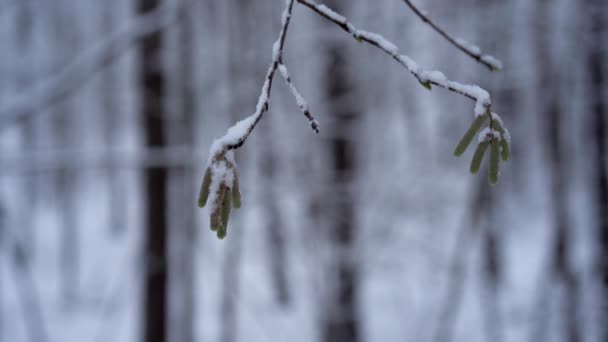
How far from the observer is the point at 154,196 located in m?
3.71

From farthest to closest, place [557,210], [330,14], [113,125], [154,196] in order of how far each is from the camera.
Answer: [113,125] < [154,196] < [557,210] < [330,14]

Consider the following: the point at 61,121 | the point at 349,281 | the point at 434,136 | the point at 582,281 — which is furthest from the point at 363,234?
the point at 61,121

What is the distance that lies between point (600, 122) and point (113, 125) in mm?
9717

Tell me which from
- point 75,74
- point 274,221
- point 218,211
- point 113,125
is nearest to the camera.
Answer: point 218,211

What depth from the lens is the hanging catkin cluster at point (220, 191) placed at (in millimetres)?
557

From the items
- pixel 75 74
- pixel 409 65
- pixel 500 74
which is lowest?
pixel 409 65

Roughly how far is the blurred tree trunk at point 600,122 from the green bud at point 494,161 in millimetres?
3349

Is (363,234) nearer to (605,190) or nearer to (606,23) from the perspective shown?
(605,190)

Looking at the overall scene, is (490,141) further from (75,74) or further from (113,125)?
(113,125)

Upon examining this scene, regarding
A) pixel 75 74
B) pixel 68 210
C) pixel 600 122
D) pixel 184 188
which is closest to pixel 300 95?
pixel 75 74

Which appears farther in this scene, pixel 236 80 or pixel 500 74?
pixel 236 80

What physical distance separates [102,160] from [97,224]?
13.1m

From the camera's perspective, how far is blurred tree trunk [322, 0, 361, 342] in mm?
4141

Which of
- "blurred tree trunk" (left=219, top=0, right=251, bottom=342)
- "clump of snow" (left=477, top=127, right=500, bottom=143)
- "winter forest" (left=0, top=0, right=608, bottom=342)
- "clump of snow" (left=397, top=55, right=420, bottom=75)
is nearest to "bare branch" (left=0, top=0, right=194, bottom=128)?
"winter forest" (left=0, top=0, right=608, bottom=342)
